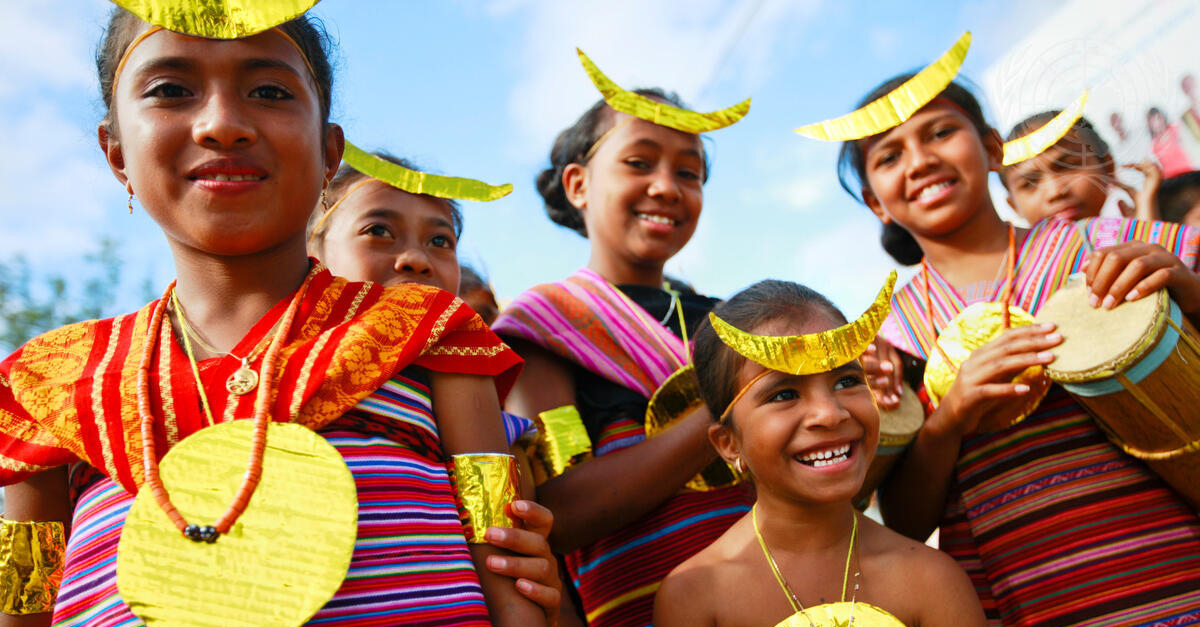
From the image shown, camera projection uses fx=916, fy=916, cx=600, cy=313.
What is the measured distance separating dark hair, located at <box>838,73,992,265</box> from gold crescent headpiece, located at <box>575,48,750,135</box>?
0.55 m

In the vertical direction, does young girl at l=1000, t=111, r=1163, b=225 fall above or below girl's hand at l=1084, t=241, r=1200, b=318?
above

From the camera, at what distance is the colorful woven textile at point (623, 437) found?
94.3 inches

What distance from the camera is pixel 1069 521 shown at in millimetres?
2381

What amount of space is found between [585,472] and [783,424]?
1.71 ft

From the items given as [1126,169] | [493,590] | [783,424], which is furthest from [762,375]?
[1126,169]

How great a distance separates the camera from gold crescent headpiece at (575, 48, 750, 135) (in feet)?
9.77

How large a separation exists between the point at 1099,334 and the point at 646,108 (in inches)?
58.5

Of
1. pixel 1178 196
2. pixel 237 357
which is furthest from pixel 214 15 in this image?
pixel 1178 196

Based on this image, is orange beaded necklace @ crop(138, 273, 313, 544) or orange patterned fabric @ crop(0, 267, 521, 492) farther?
orange patterned fabric @ crop(0, 267, 521, 492)

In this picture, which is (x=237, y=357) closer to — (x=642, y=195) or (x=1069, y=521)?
(x=642, y=195)

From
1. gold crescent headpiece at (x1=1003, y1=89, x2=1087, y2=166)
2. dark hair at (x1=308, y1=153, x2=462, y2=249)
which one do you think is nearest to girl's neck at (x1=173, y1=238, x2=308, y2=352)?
dark hair at (x1=308, y1=153, x2=462, y2=249)

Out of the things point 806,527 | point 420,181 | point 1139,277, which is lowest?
point 806,527

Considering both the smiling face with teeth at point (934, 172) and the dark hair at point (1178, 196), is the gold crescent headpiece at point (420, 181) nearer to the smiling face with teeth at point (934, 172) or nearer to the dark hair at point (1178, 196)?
the smiling face with teeth at point (934, 172)

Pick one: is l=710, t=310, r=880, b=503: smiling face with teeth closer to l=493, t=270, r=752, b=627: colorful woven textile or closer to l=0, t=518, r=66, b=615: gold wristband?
l=493, t=270, r=752, b=627: colorful woven textile
